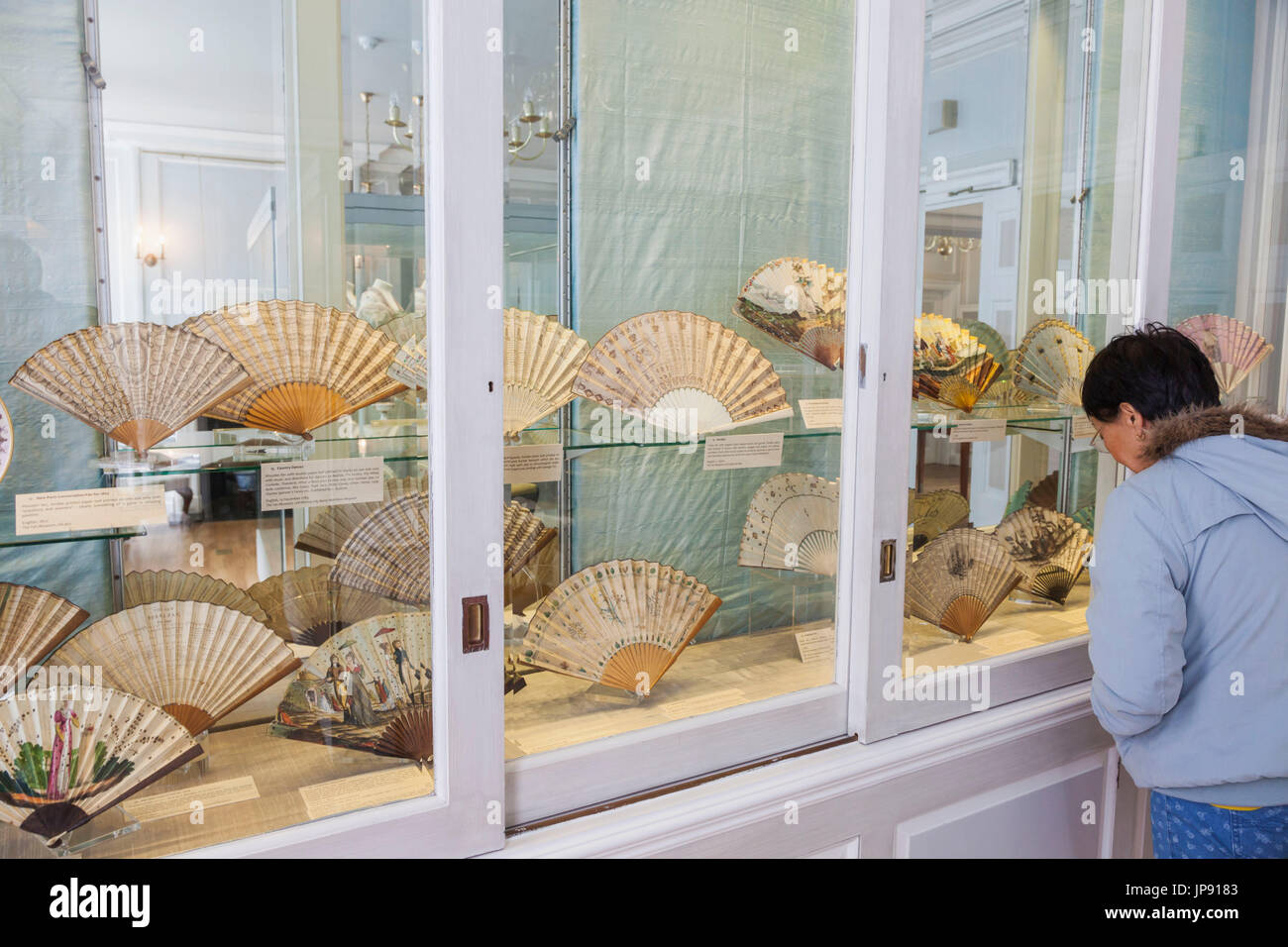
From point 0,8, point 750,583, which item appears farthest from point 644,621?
point 0,8

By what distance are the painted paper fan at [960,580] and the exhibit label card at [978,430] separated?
198mm

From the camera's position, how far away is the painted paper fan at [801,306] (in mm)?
1527

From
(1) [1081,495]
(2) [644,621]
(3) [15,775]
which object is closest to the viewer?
(3) [15,775]

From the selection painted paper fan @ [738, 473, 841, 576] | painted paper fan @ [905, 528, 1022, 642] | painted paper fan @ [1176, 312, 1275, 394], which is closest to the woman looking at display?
painted paper fan @ [905, 528, 1022, 642]

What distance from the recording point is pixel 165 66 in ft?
3.61

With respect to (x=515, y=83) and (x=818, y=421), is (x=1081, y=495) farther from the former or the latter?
(x=515, y=83)

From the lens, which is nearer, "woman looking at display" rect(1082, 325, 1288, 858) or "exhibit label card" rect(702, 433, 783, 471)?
"woman looking at display" rect(1082, 325, 1288, 858)

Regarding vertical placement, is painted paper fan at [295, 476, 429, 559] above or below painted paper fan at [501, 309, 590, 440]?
below

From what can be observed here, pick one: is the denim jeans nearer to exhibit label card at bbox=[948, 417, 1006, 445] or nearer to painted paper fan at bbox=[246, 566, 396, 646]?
exhibit label card at bbox=[948, 417, 1006, 445]

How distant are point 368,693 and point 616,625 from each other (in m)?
0.45

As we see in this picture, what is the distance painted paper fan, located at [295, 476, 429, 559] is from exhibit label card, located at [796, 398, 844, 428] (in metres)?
0.75

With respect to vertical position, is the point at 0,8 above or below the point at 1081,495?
above

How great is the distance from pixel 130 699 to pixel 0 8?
84cm

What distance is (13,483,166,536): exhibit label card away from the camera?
1025 millimetres
